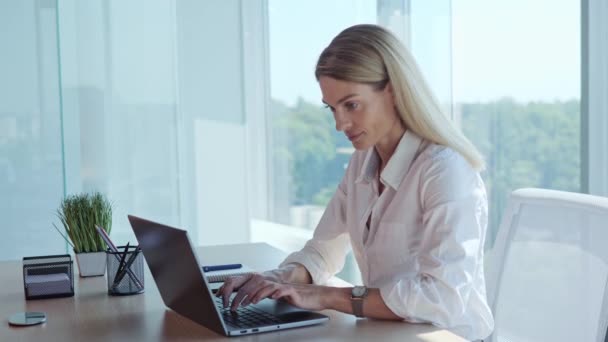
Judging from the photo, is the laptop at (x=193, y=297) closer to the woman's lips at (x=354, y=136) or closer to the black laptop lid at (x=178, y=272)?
the black laptop lid at (x=178, y=272)

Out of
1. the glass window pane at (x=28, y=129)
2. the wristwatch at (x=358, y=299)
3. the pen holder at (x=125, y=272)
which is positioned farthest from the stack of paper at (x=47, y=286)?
the glass window pane at (x=28, y=129)

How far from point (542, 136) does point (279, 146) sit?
1863 millimetres

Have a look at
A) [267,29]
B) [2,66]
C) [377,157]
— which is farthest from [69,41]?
[377,157]

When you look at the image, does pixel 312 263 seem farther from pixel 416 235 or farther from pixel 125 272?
pixel 125 272

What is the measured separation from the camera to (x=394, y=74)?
5.71ft

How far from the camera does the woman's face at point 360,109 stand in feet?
5.70

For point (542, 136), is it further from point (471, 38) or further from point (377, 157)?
point (377, 157)

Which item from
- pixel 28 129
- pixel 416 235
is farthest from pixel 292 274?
pixel 28 129

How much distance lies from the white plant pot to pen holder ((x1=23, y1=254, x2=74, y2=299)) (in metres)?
0.12

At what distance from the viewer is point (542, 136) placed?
9.65ft

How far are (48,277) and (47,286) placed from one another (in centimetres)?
4

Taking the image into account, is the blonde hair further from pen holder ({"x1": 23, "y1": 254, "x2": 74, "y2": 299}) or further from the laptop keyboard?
pen holder ({"x1": 23, "y1": 254, "x2": 74, "y2": 299})

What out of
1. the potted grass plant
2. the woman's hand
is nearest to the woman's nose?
the woman's hand

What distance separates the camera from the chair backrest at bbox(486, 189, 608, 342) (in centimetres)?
150
